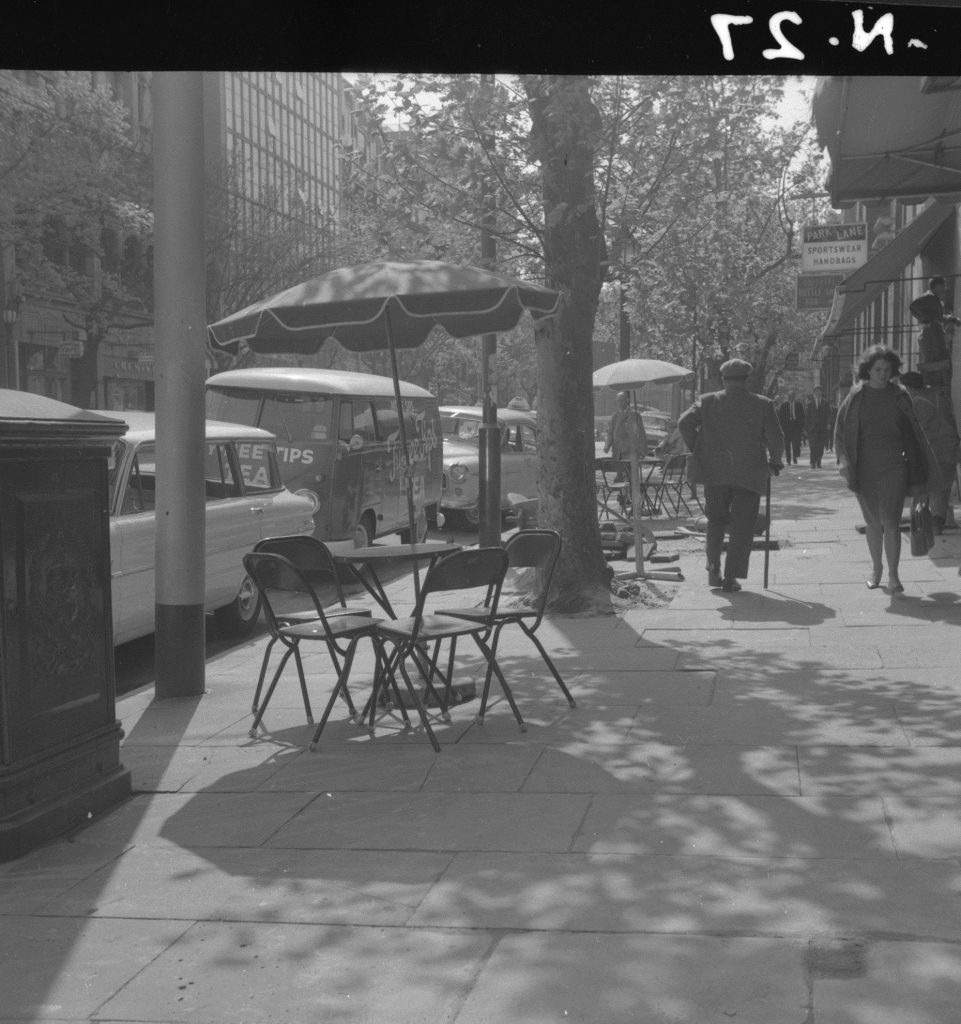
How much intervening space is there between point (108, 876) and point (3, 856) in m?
0.47

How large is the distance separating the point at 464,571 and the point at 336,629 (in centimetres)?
68

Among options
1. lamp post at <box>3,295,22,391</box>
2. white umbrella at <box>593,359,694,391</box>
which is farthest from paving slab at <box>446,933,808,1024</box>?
lamp post at <box>3,295,22,391</box>

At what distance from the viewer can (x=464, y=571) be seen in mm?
6652

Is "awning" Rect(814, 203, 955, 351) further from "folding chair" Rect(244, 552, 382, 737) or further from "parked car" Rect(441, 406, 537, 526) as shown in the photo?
"folding chair" Rect(244, 552, 382, 737)

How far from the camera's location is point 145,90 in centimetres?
5094

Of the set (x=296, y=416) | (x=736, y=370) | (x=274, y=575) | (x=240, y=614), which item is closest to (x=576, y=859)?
(x=274, y=575)

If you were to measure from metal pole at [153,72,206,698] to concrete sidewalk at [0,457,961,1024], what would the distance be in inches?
15.3

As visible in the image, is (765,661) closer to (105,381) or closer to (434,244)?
(434,244)

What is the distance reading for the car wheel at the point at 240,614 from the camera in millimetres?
10797

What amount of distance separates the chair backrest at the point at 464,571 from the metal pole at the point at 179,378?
1.79 metres

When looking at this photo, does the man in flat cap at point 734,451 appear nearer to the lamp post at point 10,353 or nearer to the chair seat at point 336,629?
the chair seat at point 336,629

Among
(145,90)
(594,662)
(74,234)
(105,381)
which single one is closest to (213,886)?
(594,662)

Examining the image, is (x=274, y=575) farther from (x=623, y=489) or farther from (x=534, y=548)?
(x=623, y=489)

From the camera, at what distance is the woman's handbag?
1145cm
